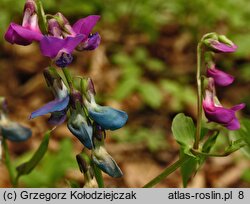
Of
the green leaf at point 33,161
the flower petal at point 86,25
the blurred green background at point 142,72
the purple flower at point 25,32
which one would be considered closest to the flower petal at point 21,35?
the purple flower at point 25,32

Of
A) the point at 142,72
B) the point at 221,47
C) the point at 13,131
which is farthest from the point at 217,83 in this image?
the point at 142,72

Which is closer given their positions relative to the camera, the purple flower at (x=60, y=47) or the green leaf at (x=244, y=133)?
the purple flower at (x=60, y=47)

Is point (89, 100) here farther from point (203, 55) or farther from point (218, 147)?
point (218, 147)

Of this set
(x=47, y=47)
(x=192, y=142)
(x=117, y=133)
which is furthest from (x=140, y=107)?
(x=47, y=47)

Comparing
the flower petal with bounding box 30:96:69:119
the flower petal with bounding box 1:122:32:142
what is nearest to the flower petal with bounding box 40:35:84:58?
the flower petal with bounding box 30:96:69:119

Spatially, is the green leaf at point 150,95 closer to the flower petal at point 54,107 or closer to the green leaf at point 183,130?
the green leaf at point 183,130

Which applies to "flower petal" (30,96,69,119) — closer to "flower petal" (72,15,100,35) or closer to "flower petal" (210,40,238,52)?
"flower petal" (72,15,100,35)

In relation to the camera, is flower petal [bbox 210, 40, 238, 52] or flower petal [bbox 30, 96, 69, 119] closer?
flower petal [bbox 30, 96, 69, 119]
